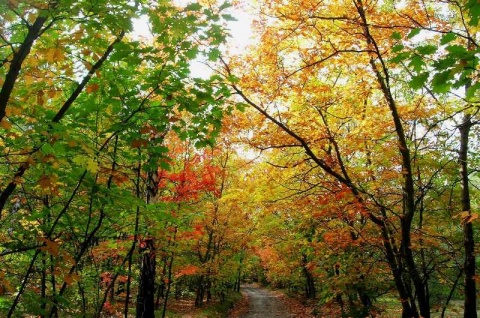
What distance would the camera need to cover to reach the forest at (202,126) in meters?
2.76

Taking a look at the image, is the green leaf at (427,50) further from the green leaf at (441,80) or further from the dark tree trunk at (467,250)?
the dark tree trunk at (467,250)

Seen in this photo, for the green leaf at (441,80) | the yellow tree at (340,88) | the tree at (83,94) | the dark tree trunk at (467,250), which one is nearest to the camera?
the green leaf at (441,80)

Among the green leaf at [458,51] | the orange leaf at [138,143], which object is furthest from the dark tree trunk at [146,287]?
the green leaf at [458,51]

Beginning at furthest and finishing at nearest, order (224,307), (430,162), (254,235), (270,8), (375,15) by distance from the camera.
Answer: (224,307), (254,235), (430,162), (270,8), (375,15)

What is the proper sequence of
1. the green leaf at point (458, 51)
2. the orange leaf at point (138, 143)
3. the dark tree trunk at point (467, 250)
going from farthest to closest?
the dark tree trunk at point (467, 250) → the orange leaf at point (138, 143) → the green leaf at point (458, 51)

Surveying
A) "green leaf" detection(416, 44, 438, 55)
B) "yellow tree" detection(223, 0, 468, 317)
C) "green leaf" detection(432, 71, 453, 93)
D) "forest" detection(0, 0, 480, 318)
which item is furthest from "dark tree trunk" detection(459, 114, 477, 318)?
"green leaf" detection(416, 44, 438, 55)

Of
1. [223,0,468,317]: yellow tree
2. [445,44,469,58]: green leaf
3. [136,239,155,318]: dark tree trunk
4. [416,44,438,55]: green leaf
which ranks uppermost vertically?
[223,0,468,317]: yellow tree

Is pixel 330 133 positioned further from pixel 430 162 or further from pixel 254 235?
pixel 254 235

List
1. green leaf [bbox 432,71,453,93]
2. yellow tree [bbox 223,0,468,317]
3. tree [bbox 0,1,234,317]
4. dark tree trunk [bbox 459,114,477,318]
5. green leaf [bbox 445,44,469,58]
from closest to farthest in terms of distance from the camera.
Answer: green leaf [bbox 445,44,469,58] → green leaf [bbox 432,71,453,93] → tree [bbox 0,1,234,317] → yellow tree [bbox 223,0,468,317] → dark tree trunk [bbox 459,114,477,318]

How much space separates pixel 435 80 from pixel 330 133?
16.0ft

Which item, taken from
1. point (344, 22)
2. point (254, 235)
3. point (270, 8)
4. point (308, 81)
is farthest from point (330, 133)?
point (254, 235)

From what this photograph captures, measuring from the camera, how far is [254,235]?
19953mm

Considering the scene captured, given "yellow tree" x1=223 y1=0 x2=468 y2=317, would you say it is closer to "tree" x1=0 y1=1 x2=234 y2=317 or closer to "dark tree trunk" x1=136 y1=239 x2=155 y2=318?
"tree" x1=0 y1=1 x2=234 y2=317

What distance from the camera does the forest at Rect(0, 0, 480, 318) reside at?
2760 millimetres
